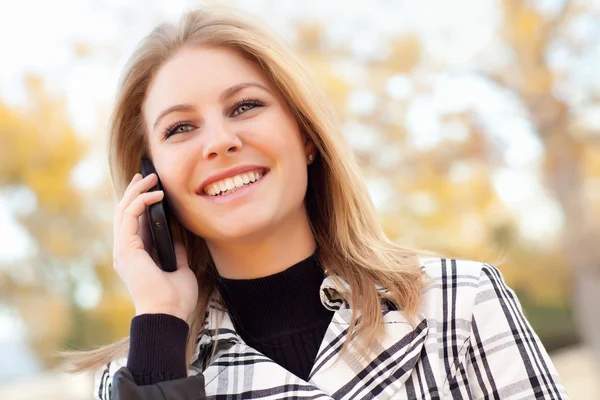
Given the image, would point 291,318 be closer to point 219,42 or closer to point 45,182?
point 219,42

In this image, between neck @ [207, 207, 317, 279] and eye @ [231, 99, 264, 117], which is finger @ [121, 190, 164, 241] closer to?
neck @ [207, 207, 317, 279]

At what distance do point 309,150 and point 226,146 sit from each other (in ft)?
1.17

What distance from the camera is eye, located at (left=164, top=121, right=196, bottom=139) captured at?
6.74 ft

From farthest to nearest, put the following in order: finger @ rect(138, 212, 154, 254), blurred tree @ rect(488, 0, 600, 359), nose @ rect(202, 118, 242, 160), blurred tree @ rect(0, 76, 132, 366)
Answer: blurred tree @ rect(0, 76, 132, 366) < blurred tree @ rect(488, 0, 600, 359) < finger @ rect(138, 212, 154, 254) < nose @ rect(202, 118, 242, 160)

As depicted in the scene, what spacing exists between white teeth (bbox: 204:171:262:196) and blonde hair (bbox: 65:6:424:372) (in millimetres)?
266

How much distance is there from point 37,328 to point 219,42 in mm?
8381

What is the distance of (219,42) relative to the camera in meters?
2.15

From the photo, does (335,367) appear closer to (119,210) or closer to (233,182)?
(233,182)

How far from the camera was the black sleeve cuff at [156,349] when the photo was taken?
185 cm

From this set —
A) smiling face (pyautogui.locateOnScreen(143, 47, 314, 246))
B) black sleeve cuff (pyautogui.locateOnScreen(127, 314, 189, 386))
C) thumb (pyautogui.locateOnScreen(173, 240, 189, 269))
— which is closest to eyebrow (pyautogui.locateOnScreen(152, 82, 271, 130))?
smiling face (pyautogui.locateOnScreen(143, 47, 314, 246))

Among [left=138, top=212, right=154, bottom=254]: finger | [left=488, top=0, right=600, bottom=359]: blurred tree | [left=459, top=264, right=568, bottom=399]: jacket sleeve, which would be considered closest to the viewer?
[left=459, top=264, right=568, bottom=399]: jacket sleeve

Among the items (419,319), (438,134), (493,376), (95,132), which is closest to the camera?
(493,376)

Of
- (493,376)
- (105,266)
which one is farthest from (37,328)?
(493,376)

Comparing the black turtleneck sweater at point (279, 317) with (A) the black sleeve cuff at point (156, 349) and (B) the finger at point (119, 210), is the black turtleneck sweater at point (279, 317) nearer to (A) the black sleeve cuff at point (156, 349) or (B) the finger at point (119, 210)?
(A) the black sleeve cuff at point (156, 349)
